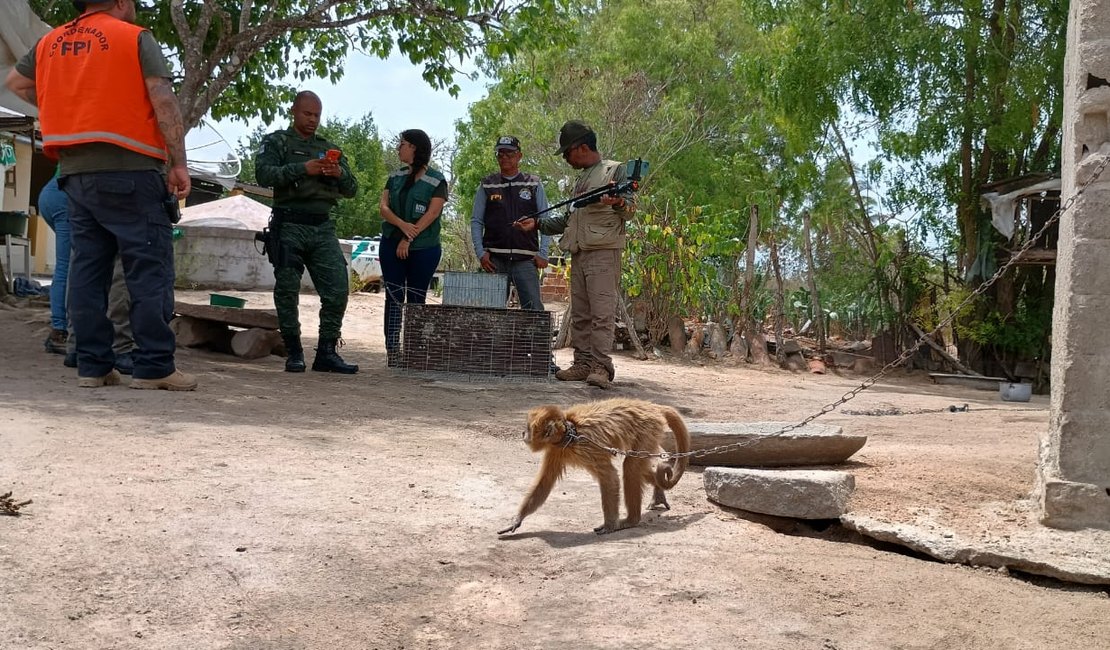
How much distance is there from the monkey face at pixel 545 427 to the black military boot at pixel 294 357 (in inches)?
185

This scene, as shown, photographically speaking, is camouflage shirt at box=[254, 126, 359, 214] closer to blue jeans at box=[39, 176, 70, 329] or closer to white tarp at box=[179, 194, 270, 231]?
blue jeans at box=[39, 176, 70, 329]

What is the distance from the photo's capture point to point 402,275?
→ 893 centimetres

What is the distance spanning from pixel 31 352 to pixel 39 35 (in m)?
2.63

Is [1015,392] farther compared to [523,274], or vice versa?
[1015,392]

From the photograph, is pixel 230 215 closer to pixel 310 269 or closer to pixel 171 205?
pixel 310 269

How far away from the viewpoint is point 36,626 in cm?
303

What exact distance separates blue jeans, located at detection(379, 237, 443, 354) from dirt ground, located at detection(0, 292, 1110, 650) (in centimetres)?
279

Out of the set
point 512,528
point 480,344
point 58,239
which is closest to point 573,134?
point 480,344

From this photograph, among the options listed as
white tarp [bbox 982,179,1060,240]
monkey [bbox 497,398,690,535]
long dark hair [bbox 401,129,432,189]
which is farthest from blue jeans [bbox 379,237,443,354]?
white tarp [bbox 982,179,1060,240]

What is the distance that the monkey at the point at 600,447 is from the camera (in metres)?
4.22

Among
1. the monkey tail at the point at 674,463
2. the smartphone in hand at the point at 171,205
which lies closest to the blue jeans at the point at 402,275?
the smartphone in hand at the point at 171,205

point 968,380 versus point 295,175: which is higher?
point 295,175

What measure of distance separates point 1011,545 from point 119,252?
5.11 metres

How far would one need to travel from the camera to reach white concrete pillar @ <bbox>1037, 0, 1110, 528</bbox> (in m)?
4.31
